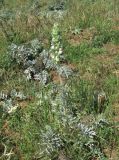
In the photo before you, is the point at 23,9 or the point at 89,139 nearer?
the point at 89,139

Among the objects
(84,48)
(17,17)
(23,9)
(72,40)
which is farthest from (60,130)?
(23,9)

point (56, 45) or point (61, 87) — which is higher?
point (56, 45)

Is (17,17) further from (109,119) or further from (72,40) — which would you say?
(109,119)

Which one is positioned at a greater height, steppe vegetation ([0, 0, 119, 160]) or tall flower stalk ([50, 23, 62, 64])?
tall flower stalk ([50, 23, 62, 64])

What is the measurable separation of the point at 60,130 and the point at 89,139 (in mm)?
471

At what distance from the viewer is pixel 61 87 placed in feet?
21.9

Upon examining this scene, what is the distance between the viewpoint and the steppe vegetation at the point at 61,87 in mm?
5969

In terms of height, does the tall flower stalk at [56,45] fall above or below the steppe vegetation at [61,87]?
above

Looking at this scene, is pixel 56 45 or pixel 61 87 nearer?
pixel 56 45

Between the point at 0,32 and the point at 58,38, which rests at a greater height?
the point at 58,38

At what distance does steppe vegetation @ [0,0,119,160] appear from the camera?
5.97 metres

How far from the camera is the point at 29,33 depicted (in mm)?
10211

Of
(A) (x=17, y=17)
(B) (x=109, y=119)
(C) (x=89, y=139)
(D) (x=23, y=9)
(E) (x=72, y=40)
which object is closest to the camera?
(C) (x=89, y=139)

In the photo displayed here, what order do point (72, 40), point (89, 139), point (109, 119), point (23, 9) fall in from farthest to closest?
point (23, 9) → point (72, 40) → point (109, 119) → point (89, 139)
